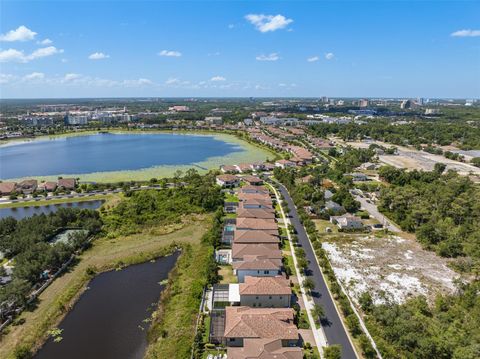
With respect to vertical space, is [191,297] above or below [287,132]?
below

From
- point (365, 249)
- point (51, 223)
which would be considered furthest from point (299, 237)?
point (51, 223)

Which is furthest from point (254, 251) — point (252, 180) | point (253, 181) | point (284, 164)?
point (284, 164)

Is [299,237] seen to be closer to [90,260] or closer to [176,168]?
[90,260]

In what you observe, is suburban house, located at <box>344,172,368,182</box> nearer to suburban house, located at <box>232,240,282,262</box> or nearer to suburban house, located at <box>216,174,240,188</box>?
suburban house, located at <box>216,174,240,188</box>

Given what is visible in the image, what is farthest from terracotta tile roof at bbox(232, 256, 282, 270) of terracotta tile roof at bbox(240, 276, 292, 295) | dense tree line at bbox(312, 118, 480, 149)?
dense tree line at bbox(312, 118, 480, 149)

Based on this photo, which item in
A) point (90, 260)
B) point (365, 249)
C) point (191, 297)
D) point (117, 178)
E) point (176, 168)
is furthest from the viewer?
point (176, 168)

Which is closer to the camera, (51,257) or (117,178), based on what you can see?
(51,257)
